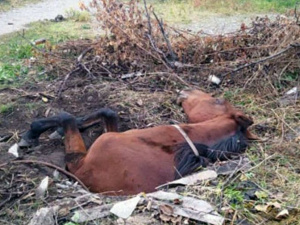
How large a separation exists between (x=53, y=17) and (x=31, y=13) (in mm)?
874

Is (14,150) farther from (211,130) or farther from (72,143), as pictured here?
(211,130)

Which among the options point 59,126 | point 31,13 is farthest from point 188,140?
point 31,13

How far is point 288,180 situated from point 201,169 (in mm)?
673

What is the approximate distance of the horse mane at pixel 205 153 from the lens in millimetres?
3924

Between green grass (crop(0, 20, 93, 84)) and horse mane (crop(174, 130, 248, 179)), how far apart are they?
3.02 metres

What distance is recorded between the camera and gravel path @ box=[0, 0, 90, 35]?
10.5 m

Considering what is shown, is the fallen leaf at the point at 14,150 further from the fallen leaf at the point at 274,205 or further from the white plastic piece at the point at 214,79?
the white plastic piece at the point at 214,79

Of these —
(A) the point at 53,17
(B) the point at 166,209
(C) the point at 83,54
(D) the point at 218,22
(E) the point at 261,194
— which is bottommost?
(D) the point at 218,22

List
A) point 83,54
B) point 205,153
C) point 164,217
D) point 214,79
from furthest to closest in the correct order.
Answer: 1. point 83,54
2. point 214,79
3. point 205,153
4. point 164,217

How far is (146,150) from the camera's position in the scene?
3955mm

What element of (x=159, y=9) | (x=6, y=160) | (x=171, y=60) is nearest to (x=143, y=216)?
(x=6, y=160)

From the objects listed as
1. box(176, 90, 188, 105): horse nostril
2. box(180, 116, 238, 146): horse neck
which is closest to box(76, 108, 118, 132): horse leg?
box(180, 116, 238, 146): horse neck

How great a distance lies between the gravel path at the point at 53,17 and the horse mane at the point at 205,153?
19.4ft

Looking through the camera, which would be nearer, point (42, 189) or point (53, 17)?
point (42, 189)
